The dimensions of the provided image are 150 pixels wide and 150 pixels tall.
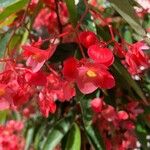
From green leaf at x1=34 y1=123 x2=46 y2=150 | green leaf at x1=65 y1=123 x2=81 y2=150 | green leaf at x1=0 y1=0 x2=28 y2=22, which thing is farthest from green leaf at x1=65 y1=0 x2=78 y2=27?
green leaf at x1=34 y1=123 x2=46 y2=150

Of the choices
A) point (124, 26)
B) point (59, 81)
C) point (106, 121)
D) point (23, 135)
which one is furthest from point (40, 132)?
point (59, 81)

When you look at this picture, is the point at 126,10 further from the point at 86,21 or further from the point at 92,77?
the point at 86,21

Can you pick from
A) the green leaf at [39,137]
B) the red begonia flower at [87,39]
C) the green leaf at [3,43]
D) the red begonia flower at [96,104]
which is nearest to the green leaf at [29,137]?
the green leaf at [39,137]

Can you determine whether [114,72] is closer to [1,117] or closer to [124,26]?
[124,26]

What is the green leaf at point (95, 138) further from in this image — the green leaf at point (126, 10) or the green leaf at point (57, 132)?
the green leaf at point (126, 10)

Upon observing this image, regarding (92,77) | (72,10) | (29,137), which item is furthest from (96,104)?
(29,137)

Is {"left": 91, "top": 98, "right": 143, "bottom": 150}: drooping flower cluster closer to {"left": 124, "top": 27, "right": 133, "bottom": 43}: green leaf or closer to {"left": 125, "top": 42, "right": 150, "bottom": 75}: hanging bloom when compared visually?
{"left": 124, "top": 27, "right": 133, "bottom": 43}: green leaf
